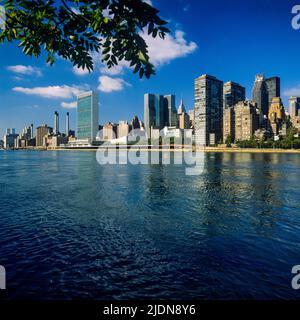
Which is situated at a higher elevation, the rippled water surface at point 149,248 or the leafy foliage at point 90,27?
the leafy foliage at point 90,27

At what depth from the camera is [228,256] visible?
50.5ft

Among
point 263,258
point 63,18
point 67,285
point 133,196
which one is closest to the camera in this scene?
point 63,18

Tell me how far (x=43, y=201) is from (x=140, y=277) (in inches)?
900

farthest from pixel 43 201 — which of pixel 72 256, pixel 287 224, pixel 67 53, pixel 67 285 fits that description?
pixel 67 53

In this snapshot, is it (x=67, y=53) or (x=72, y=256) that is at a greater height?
(x=67, y=53)

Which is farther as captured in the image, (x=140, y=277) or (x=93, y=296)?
(x=140, y=277)

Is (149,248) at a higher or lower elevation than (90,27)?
lower

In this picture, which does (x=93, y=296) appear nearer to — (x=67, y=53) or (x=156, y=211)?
(x=67, y=53)

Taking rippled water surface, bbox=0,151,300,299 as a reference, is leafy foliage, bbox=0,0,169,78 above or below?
above

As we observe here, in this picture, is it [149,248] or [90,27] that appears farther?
[149,248]

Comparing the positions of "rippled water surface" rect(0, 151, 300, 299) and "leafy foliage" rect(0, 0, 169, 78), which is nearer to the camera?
"leafy foliage" rect(0, 0, 169, 78)

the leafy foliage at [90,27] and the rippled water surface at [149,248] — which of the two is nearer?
the leafy foliage at [90,27]

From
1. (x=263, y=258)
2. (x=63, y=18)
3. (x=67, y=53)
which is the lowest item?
(x=263, y=258)
